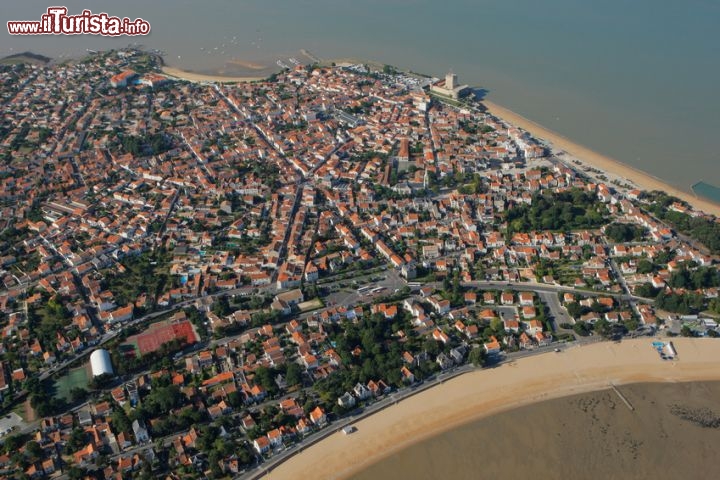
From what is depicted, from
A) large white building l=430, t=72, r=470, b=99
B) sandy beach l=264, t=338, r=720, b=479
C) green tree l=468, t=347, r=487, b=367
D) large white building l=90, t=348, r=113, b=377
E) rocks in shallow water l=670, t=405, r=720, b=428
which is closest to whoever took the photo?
sandy beach l=264, t=338, r=720, b=479

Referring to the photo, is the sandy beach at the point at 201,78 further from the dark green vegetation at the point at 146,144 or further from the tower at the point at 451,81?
the tower at the point at 451,81

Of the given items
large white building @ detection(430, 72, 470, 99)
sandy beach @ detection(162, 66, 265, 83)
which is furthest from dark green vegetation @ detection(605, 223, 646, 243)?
sandy beach @ detection(162, 66, 265, 83)

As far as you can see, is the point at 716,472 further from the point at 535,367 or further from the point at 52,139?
the point at 52,139

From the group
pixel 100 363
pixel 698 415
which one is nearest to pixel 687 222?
pixel 698 415

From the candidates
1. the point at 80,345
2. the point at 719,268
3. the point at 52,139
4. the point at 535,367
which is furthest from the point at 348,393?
the point at 52,139

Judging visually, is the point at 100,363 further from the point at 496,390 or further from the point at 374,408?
the point at 496,390

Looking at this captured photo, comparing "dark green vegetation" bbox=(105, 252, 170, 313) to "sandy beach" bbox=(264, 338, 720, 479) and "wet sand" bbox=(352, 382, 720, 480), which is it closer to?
"sandy beach" bbox=(264, 338, 720, 479)

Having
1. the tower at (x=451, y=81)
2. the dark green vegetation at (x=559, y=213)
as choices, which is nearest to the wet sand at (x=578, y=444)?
the dark green vegetation at (x=559, y=213)
